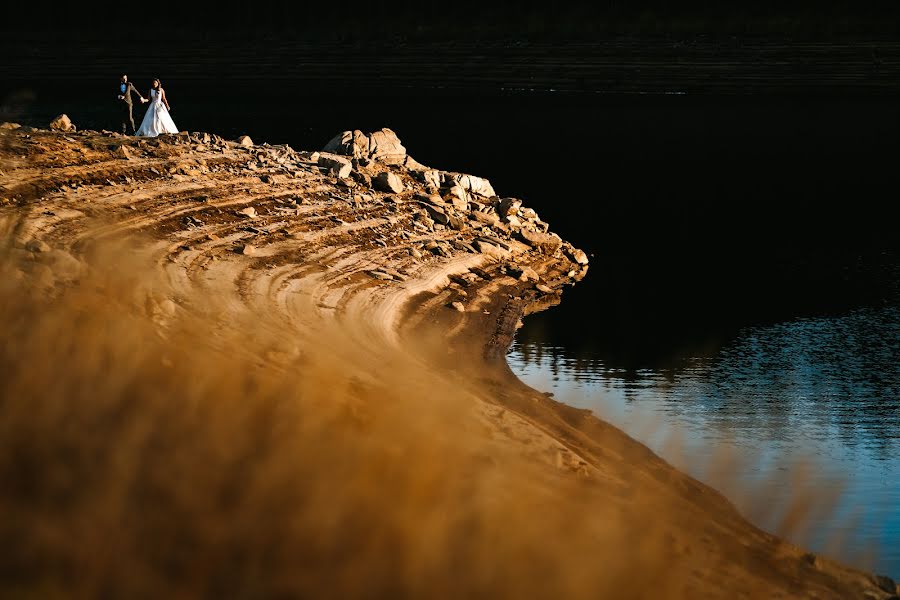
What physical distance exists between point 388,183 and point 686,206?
10.8 m

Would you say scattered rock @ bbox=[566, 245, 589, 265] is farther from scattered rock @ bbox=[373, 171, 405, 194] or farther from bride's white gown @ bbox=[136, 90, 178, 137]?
bride's white gown @ bbox=[136, 90, 178, 137]

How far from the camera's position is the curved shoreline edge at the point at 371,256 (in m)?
10.9

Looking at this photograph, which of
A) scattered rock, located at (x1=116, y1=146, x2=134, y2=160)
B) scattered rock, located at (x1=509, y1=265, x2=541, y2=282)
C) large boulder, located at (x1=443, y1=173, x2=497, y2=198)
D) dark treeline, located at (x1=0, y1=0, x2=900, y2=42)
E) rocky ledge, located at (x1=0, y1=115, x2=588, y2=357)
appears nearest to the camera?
rocky ledge, located at (x1=0, y1=115, x2=588, y2=357)

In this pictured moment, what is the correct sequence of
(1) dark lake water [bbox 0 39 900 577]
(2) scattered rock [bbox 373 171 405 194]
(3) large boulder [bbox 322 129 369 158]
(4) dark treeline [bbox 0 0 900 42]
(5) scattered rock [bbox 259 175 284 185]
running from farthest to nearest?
(4) dark treeline [bbox 0 0 900 42], (3) large boulder [bbox 322 129 369 158], (2) scattered rock [bbox 373 171 405 194], (5) scattered rock [bbox 259 175 284 185], (1) dark lake water [bbox 0 39 900 577]

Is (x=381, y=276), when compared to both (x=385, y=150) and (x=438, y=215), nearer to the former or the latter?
(x=438, y=215)

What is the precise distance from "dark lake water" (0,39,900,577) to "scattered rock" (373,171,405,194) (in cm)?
386

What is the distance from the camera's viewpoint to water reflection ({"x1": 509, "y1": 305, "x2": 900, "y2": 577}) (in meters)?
11.5

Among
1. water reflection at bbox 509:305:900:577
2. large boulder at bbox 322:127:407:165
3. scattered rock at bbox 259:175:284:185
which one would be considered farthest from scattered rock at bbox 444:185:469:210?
water reflection at bbox 509:305:900:577

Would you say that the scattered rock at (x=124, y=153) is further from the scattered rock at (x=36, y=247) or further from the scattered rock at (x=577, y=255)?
the scattered rock at (x=577, y=255)

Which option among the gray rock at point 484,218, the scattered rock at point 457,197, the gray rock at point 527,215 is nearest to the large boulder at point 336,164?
the scattered rock at point 457,197

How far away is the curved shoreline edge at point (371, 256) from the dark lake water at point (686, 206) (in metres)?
0.66

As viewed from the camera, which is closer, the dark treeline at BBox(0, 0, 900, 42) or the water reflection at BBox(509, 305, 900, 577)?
the water reflection at BBox(509, 305, 900, 577)

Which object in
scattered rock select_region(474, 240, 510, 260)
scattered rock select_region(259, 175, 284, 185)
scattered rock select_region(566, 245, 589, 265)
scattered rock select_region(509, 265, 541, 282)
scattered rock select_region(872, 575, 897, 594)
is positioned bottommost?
scattered rock select_region(872, 575, 897, 594)

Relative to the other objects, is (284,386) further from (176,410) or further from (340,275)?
(340,275)
